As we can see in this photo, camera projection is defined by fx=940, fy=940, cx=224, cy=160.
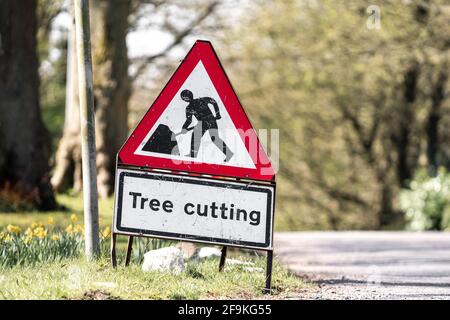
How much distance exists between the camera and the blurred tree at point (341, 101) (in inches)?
1043

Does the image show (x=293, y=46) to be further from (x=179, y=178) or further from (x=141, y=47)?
(x=179, y=178)

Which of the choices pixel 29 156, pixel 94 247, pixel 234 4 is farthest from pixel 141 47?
pixel 94 247

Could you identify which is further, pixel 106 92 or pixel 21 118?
pixel 106 92

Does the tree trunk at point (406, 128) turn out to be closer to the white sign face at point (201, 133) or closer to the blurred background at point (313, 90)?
the blurred background at point (313, 90)

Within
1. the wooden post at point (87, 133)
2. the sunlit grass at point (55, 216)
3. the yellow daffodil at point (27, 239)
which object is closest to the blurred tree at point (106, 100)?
the sunlit grass at point (55, 216)

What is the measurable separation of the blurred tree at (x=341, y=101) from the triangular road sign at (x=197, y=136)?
18.0m

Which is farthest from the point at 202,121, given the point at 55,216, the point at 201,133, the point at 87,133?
the point at 55,216

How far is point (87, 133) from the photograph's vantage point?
757cm

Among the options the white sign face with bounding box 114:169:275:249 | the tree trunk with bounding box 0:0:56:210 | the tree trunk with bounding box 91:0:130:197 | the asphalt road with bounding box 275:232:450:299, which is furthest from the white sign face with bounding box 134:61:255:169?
the tree trunk with bounding box 91:0:130:197

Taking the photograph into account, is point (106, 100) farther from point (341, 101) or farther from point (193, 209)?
point (341, 101)

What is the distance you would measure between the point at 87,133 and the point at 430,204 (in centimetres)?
1379

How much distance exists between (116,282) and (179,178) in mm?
990

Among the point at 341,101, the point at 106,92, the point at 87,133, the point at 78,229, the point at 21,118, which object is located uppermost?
the point at 87,133
